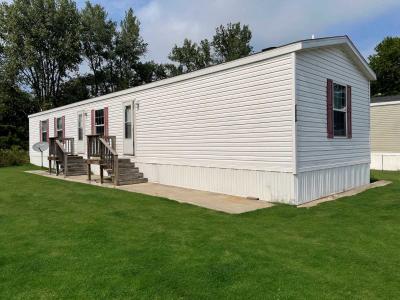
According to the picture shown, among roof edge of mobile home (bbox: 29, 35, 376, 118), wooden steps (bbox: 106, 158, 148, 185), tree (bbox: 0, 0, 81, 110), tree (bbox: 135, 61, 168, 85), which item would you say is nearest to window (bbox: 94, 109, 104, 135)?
wooden steps (bbox: 106, 158, 148, 185)

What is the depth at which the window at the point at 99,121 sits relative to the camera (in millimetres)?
14125

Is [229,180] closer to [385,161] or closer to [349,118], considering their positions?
[349,118]

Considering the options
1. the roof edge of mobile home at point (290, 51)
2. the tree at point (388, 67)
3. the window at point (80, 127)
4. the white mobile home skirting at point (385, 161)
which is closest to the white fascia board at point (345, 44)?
the roof edge of mobile home at point (290, 51)

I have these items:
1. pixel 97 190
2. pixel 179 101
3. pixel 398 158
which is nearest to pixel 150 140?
pixel 179 101

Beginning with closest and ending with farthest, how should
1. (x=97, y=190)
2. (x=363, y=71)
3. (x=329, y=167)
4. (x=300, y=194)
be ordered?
(x=300, y=194), (x=329, y=167), (x=97, y=190), (x=363, y=71)

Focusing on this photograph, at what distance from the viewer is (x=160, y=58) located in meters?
37.8

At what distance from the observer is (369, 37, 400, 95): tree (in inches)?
1396

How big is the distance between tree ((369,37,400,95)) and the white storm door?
97.9 ft

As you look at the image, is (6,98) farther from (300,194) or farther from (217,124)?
(300,194)

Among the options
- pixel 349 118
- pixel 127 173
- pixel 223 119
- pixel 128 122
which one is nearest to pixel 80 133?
pixel 128 122

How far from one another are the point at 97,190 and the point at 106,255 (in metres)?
5.55

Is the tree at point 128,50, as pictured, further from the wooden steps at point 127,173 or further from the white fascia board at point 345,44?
the white fascia board at point 345,44

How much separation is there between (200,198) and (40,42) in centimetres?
2527

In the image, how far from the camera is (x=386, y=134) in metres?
16.1
